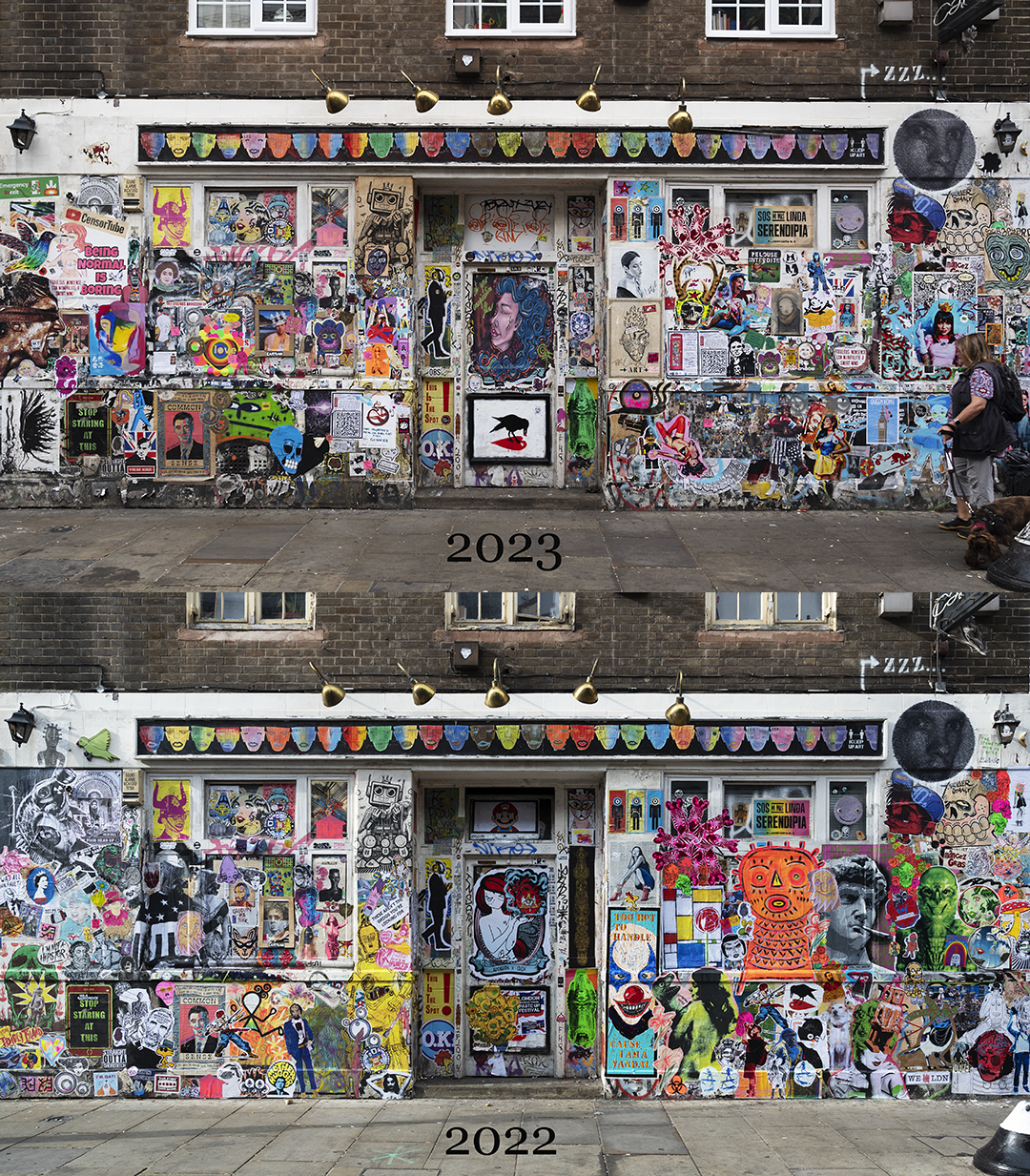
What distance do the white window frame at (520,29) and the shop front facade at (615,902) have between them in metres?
7.90

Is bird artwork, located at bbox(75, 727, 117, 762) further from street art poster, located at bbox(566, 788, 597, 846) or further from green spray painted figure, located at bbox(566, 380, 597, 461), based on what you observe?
green spray painted figure, located at bbox(566, 380, 597, 461)

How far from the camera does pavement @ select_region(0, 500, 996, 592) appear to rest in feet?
35.4

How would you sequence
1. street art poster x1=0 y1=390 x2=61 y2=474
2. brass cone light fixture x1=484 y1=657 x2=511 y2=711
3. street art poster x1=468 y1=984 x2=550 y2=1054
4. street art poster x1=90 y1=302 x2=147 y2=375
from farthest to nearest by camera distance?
street art poster x1=0 y1=390 x2=61 y2=474
street art poster x1=90 y1=302 x2=147 y2=375
street art poster x1=468 y1=984 x2=550 y2=1054
brass cone light fixture x1=484 y1=657 x2=511 y2=711

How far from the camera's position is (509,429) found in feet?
46.1

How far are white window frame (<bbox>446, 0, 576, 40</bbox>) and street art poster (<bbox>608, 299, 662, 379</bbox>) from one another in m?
3.19

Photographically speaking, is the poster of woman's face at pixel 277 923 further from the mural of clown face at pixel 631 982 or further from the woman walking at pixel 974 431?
the woman walking at pixel 974 431

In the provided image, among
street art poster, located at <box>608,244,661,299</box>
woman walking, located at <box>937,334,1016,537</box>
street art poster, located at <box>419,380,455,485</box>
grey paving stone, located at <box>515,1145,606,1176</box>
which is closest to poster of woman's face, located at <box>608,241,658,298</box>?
street art poster, located at <box>608,244,661,299</box>

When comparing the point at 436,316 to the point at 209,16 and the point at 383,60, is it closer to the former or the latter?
the point at 383,60

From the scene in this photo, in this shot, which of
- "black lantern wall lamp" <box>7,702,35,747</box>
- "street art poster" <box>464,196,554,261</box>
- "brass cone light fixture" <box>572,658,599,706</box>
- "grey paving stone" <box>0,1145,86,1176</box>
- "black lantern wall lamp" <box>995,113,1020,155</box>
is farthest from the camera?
"street art poster" <box>464,196,554,261</box>

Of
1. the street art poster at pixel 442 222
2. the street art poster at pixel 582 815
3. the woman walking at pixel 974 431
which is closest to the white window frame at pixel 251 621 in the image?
the street art poster at pixel 582 815

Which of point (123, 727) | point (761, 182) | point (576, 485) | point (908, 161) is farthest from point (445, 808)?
point (908, 161)

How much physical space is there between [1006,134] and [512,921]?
10319 millimetres

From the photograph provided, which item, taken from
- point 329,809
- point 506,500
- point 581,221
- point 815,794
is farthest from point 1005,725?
point 581,221

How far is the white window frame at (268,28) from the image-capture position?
13.2m
